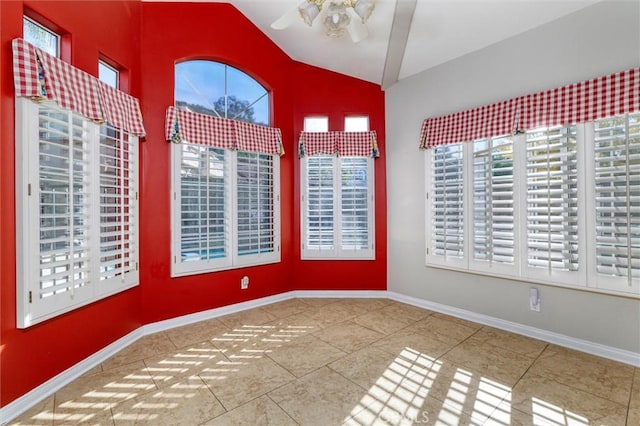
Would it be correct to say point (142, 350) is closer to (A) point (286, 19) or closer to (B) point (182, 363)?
(B) point (182, 363)

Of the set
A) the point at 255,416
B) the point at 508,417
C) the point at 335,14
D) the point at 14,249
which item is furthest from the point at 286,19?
the point at 508,417

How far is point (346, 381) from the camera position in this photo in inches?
79.8

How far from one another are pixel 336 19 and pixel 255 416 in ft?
9.51

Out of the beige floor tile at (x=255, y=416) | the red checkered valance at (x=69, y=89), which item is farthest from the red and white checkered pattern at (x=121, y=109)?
the beige floor tile at (x=255, y=416)

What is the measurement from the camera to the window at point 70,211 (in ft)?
5.91

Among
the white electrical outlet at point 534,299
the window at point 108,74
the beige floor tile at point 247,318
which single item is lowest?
the beige floor tile at point 247,318

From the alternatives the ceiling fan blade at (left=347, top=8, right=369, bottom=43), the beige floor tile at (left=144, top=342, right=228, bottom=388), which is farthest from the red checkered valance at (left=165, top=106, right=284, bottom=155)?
the beige floor tile at (left=144, top=342, right=228, bottom=388)

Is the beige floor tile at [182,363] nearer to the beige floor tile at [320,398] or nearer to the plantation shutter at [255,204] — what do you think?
the beige floor tile at [320,398]

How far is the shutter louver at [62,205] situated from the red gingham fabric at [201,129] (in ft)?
2.75

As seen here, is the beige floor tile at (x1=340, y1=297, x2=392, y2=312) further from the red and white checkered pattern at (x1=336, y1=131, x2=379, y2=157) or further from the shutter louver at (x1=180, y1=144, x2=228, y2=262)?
the red and white checkered pattern at (x1=336, y1=131, x2=379, y2=157)

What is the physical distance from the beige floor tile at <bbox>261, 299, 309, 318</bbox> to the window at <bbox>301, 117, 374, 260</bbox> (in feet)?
2.35

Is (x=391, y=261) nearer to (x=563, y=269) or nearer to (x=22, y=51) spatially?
(x=563, y=269)

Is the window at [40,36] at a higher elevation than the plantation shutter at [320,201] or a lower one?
higher

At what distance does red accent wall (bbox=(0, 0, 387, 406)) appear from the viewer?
1.76 meters
